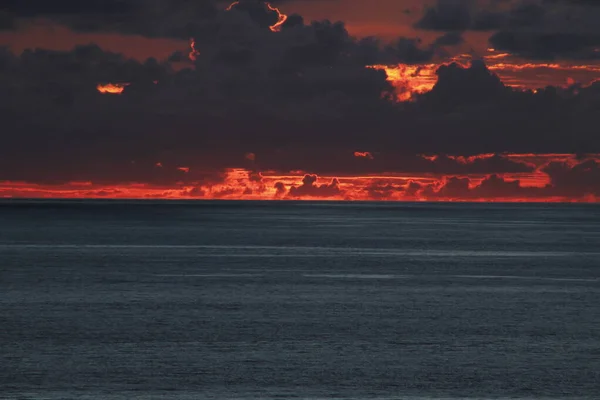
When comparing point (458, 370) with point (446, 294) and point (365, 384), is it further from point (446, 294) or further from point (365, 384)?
point (446, 294)

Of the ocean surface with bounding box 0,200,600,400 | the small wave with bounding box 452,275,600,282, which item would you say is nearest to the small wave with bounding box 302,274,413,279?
the ocean surface with bounding box 0,200,600,400

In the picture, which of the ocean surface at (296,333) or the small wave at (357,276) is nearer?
the ocean surface at (296,333)

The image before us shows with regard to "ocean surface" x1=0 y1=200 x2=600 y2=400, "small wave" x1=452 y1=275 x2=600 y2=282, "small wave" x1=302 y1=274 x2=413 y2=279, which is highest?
"ocean surface" x1=0 y1=200 x2=600 y2=400

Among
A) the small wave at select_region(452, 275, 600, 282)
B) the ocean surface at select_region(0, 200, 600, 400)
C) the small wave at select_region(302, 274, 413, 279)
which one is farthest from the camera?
the small wave at select_region(302, 274, 413, 279)

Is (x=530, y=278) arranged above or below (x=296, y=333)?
below

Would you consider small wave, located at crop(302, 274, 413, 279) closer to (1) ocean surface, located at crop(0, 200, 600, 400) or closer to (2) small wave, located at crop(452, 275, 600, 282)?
(1) ocean surface, located at crop(0, 200, 600, 400)

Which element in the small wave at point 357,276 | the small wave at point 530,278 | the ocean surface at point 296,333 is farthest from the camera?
the small wave at point 357,276

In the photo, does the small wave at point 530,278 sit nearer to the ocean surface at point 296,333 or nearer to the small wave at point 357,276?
the ocean surface at point 296,333

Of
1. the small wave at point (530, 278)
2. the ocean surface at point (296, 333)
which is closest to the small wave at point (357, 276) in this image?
the ocean surface at point (296, 333)

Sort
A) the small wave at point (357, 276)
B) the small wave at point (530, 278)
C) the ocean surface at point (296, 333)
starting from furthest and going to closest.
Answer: the small wave at point (357, 276) → the small wave at point (530, 278) → the ocean surface at point (296, 333)

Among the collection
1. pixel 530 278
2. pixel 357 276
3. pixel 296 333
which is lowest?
pixel 530 278

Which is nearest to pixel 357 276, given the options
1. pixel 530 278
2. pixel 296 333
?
pixel 530 278

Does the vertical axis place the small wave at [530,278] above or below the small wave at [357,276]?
below

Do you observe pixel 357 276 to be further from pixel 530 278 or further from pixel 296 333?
pixel 296 333
